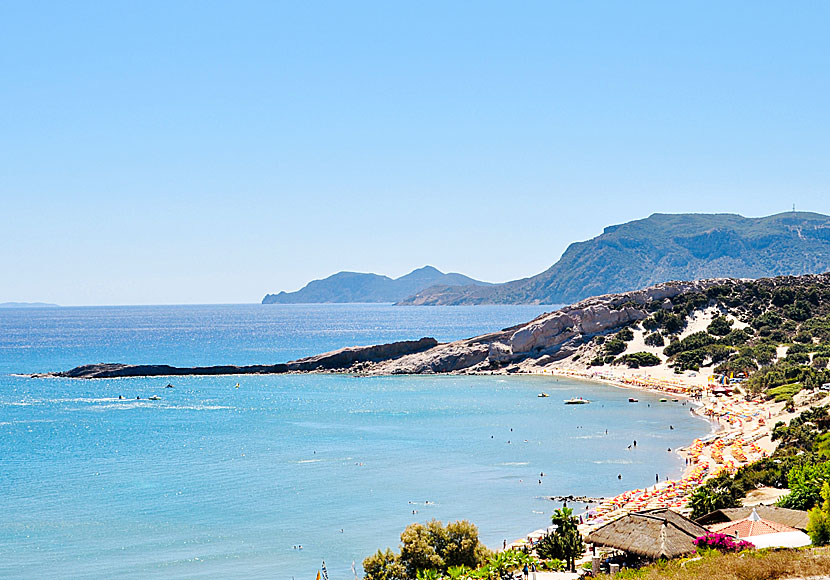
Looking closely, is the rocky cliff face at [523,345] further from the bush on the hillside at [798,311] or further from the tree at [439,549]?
the tree at [439,549]

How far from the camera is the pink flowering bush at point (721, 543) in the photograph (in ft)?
76.0

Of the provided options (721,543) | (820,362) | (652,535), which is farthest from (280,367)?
(721,543)

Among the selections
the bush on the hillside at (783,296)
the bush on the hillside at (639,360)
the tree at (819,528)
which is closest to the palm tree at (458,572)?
the tree at (819,528)

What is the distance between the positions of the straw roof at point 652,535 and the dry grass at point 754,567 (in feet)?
14.7

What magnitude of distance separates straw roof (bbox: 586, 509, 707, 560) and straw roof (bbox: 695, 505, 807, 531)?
2677 mm

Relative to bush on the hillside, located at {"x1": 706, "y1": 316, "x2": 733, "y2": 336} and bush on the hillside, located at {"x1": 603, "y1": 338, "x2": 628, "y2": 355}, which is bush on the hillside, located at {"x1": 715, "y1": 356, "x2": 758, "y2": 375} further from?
bush on the hillside, located at {"x1": 603, "y1": 338, "x2": 628, "y2": 355}

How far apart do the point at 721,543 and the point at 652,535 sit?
86.4 inches

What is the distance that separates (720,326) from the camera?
320 feet

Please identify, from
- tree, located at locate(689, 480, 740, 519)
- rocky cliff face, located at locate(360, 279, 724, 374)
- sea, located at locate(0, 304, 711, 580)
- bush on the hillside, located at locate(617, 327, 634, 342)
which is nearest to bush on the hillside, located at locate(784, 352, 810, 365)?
sea, located at locate(0, 304, 711, 580)

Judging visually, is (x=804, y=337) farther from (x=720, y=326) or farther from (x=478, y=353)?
(x=478, y=353)

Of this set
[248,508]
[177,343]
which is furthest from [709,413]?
[177,343]

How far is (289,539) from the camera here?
115 ft

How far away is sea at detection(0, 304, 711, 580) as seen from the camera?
33906 millimetres

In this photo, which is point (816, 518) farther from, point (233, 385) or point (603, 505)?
point (233, 385)
